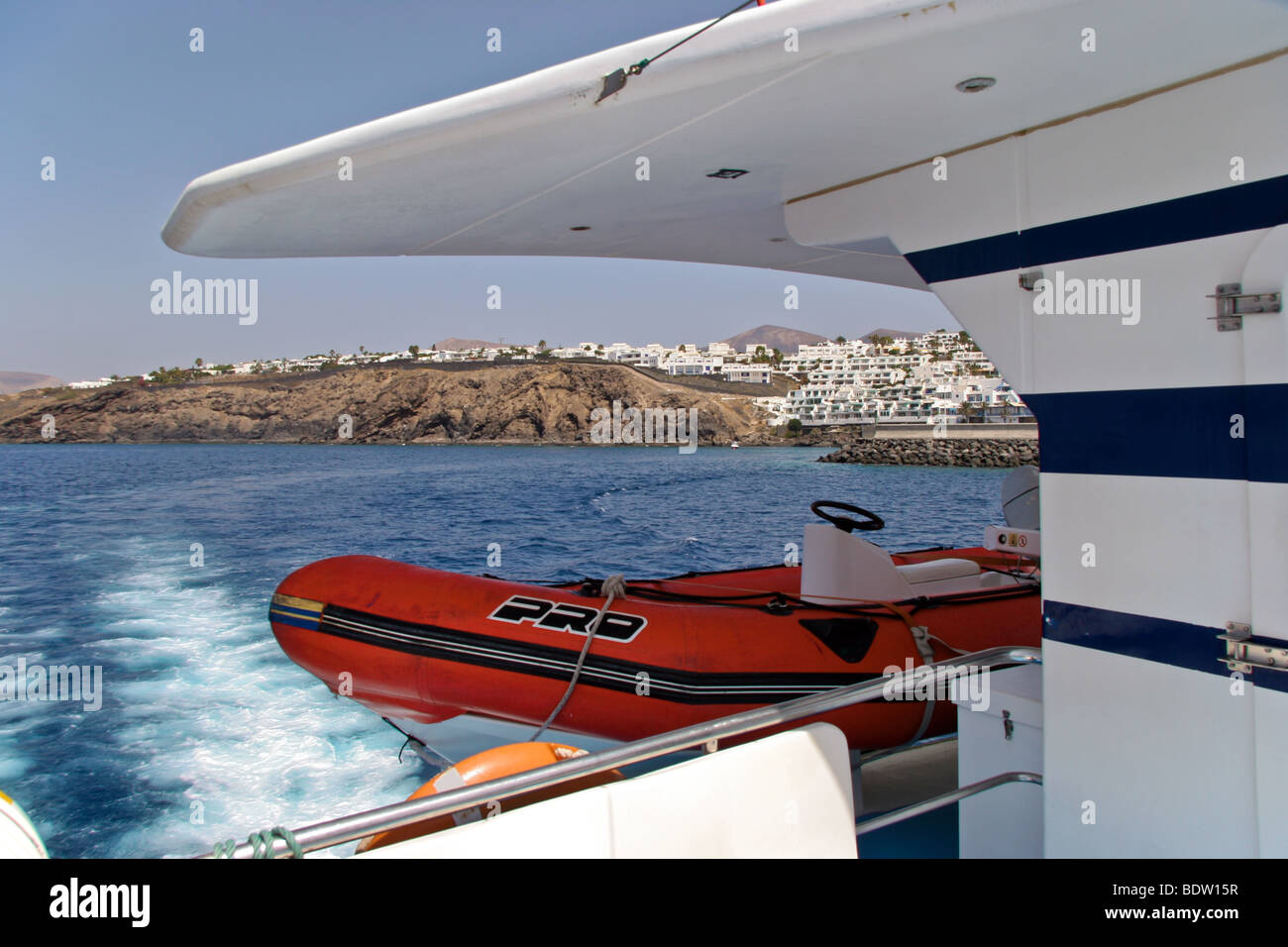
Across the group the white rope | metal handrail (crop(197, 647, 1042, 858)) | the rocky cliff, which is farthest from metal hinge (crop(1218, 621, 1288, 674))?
the rocky cliff

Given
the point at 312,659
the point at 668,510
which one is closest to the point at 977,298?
the point at 312,659

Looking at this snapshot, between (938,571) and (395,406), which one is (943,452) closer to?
(938,571)

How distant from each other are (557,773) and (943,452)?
5380 cm

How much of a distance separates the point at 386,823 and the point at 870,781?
8.96 feet

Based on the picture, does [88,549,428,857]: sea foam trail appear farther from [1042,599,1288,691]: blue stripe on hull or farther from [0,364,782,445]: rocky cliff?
[0,364,782,445]: rocky cliff

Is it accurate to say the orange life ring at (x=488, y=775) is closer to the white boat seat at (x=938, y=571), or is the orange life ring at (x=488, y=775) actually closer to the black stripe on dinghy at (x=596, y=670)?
the black stripe on dinghy at (x=596, y=670)

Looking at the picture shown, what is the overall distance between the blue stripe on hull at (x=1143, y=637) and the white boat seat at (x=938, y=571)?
7.58ft

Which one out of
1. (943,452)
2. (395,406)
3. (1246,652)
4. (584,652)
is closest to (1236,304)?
(1246,652)

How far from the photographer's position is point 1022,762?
2.35 meters

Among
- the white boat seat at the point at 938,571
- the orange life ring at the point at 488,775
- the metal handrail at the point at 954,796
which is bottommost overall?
the metal handrail at the point at 954,796

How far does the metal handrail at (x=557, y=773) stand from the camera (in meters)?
1.38

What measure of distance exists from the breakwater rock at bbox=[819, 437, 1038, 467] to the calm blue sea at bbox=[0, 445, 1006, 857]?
13.0 meters

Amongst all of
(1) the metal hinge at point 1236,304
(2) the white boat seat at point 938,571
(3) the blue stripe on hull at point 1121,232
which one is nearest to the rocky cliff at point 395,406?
(2) the white boat seat at point 938,571

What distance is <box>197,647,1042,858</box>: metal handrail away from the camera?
1385mm
